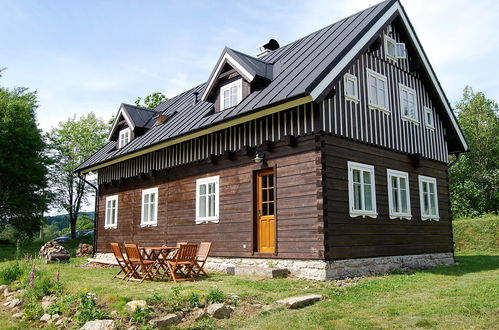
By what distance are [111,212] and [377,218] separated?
11320 mm

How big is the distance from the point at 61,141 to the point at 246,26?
31615mm

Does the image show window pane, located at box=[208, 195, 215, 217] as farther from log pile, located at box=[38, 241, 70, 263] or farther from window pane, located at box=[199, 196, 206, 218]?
log pile, located at box=[38, 241, 70, 263]

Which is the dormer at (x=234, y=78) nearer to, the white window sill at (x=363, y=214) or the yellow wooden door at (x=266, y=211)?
the yellow wooden door at (x=266, y=211)

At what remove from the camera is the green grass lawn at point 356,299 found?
6.15 metres

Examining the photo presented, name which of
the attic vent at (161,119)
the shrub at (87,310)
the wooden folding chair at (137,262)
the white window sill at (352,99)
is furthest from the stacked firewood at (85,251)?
the white window sill at (352,99)

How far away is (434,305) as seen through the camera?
692 cm

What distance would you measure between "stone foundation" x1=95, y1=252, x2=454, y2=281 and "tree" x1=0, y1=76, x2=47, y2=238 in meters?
21.4

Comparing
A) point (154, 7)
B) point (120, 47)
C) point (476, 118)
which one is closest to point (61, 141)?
point (120, 47)

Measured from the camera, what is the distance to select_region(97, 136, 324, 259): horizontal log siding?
10.3 m

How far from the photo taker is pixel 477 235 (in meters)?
21.4

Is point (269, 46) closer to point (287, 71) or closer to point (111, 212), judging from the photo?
point (287, 71)

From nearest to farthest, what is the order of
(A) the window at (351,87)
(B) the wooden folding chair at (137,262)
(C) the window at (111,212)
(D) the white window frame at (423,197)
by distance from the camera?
(B) the wooden folding chair at (137,262) < (A) the window at (351,87) < (D) the white window frame at (423,197) < (C) the window at (111,212)

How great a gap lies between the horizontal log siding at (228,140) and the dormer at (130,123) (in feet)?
3.87

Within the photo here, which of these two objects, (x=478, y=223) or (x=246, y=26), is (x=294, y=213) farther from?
(x=478, y=223)
